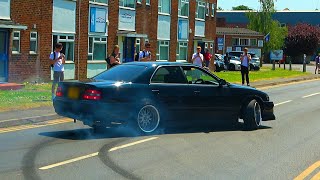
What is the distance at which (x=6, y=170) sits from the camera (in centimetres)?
709

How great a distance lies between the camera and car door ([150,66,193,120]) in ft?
34.2

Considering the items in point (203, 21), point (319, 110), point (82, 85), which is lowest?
point (319, 110)

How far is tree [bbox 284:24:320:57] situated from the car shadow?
63757 millimetres

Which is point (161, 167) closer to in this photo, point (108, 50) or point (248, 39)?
point (108, 50)

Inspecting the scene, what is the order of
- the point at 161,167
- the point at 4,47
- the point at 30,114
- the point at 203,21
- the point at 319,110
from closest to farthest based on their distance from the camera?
1. the point at 161,167
2. the point at 30,114
3. the point at 319,110
4. the point at 4,47
5. the point at 203,21

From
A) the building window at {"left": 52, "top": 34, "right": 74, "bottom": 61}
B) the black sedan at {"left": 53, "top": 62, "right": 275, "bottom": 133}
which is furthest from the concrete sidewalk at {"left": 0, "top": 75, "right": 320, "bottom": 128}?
the building window at {"left": 52, "top": 34, "right": 74, "bottom": 61}

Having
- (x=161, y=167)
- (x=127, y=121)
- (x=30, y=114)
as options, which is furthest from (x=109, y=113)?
(x=30, y=114)

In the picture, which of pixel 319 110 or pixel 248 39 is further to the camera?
pixel 248 39

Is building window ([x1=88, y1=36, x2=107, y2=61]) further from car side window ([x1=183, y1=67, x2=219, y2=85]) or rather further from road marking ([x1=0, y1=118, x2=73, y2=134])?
car side window ([x1=183, y1=67, x2=219, y2=85])

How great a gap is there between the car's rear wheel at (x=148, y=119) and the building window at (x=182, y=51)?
2564 cm

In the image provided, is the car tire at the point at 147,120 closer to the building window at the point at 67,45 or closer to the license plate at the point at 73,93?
the license plate at the point at 73,93

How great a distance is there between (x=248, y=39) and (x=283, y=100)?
4873 centimetres

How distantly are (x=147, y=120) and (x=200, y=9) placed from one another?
29628 mm

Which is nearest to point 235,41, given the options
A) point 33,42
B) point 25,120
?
point 33,42
